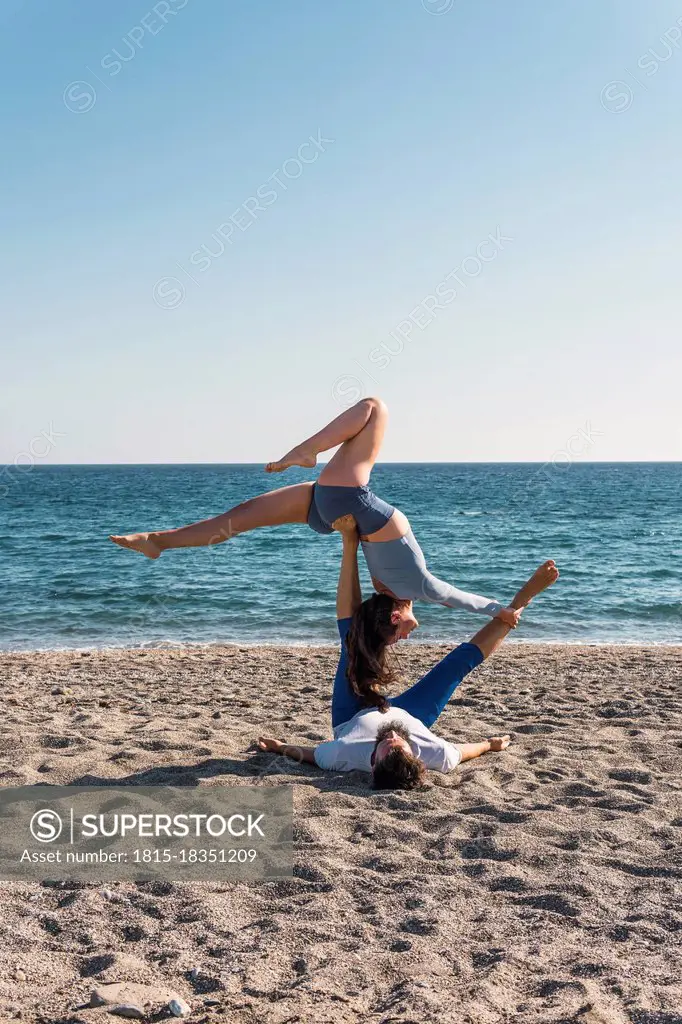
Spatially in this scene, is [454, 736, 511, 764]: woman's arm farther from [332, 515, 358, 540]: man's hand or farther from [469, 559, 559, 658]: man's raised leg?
[332, 515, 358, 540]: man's hand

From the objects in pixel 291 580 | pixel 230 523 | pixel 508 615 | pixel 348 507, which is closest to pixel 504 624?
pixel 508 615

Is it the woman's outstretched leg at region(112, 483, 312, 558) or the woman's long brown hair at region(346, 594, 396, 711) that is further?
the woman's long brown hair at region(346, 594, 396, 711)

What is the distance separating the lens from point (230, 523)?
16.7 feet

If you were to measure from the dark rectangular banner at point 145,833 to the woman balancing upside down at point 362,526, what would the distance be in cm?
127

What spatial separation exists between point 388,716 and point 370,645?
0.53m

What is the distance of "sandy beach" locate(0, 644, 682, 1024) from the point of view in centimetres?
288

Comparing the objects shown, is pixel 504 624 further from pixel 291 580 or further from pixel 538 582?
pixel 291 580

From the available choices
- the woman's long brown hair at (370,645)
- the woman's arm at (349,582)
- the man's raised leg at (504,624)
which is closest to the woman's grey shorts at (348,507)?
the woman's arm at (349,582)

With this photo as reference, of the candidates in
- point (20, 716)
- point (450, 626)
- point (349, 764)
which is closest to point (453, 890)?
point (349, 764)

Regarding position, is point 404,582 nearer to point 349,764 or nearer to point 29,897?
point 349,764

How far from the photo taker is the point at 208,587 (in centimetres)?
1825

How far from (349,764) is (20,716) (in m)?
3.00

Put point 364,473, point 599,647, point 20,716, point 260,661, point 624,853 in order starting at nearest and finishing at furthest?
point 624,853, point 364,473, point 20,716, point 260,661, point 599,647

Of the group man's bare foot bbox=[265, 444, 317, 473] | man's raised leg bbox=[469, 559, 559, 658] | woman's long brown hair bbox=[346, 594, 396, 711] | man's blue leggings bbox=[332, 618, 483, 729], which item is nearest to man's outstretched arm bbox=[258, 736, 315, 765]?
→ man's blue leggings bbox=[332, 618, 483, 729]
